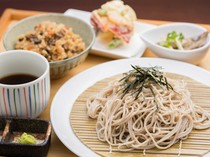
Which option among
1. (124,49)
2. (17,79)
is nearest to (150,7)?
(124,49)

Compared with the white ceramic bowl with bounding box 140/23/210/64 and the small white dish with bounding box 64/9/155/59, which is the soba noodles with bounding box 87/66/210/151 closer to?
the white ceramic bowl with bounding box 140/23/210/64

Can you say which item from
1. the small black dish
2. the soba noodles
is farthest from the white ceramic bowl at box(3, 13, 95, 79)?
the small black dish

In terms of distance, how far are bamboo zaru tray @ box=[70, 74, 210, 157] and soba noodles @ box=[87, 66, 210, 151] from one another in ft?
0.08

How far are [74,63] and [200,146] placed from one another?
2.86 ft

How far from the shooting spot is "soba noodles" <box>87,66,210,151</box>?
2061 mm

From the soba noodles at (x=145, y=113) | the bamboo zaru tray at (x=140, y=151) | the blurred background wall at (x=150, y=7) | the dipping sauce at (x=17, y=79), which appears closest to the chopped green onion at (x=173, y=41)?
the bamboo zaru tray at (x=140, y=151)

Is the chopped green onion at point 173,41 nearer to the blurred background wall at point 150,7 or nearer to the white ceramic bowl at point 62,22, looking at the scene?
the white ceramic bowl at point 62,22

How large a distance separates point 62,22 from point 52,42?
1.21 feet

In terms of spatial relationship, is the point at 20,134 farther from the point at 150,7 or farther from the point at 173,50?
the point at 150,7

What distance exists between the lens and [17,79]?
227 centimetres

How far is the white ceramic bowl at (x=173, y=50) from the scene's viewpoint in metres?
2.60

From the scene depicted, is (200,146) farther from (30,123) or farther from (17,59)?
(17,59)

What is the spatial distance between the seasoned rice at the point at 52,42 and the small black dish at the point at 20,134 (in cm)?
49

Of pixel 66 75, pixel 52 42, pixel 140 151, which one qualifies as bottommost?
pixel 66 75
